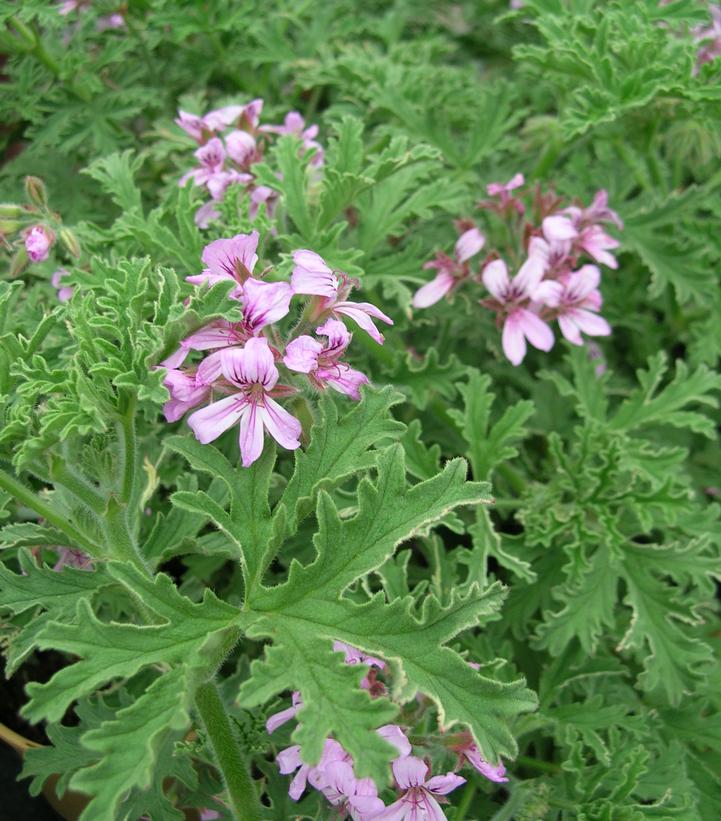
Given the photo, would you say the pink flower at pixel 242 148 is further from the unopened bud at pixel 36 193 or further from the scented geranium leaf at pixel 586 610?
the scented geranium leaf at pixel 586 610

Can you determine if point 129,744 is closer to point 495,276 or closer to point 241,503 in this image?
point 241,503

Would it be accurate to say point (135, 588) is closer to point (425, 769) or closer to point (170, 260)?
point (425, 769)

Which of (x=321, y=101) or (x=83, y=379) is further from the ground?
(x=83, y=379)

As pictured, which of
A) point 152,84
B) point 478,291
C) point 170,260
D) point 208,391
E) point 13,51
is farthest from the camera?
point 152,84

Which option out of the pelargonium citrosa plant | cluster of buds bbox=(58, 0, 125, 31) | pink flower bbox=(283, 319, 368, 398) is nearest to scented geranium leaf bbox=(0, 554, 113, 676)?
the pelargonium citrosa plant

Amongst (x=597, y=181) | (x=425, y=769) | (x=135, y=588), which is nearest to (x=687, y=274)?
(x=597, y=181)

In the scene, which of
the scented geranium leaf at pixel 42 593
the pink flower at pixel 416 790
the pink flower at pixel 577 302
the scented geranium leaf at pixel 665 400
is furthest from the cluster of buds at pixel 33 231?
the scented geranium leaf at pixel 665 400

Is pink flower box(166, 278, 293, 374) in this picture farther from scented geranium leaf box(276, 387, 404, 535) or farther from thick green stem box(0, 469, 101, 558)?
thick green stem box(0, 469, 101, 558)
